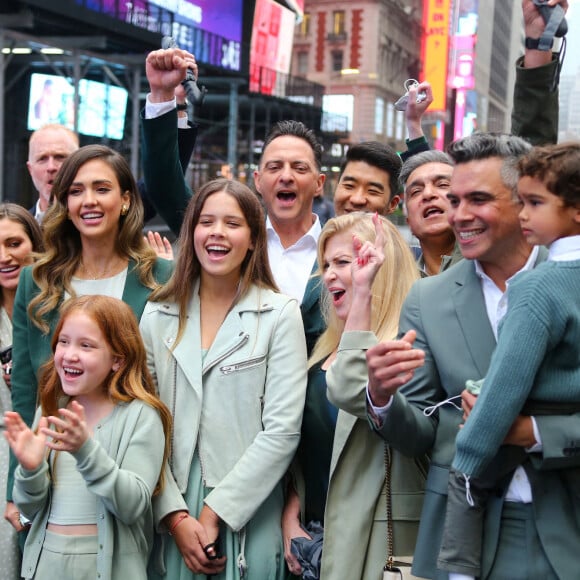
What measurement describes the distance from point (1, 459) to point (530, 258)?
281cm

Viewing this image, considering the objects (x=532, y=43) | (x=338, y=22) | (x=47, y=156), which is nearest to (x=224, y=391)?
(x=532, y=43)

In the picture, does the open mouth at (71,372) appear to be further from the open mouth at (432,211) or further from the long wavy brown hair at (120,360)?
the open mouth at (432,211)

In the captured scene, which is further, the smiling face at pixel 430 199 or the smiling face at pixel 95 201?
the smiling face at pixel 430 199

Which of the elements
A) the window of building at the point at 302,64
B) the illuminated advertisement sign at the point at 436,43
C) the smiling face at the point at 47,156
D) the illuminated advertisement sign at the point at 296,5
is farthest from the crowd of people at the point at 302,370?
the window of building at the point at 302,64

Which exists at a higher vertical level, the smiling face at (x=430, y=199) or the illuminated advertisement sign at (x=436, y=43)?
the illuminated advertisement sign at (x=436, y=43)

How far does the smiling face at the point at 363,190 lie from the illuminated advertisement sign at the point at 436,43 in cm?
3820

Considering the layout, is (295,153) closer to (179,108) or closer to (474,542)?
(179,108)

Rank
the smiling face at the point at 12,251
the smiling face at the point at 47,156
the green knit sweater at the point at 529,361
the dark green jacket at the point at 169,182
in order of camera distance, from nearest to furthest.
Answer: the green knit sweater at the point at 529,361, the dark green jacket at the point at 169,182, the smiling face at the point at 12,251, the smiling face at the point at 47,156

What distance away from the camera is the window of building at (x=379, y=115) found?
5009cm

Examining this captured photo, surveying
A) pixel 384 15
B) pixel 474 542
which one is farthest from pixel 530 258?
pixel 384 15

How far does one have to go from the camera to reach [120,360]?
3.39 meters

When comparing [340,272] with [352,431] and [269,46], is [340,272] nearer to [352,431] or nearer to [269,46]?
[352,431]

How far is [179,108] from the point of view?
15.1ft

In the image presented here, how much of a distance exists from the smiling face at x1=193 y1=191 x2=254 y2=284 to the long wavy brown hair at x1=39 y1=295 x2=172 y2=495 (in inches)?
15.8
